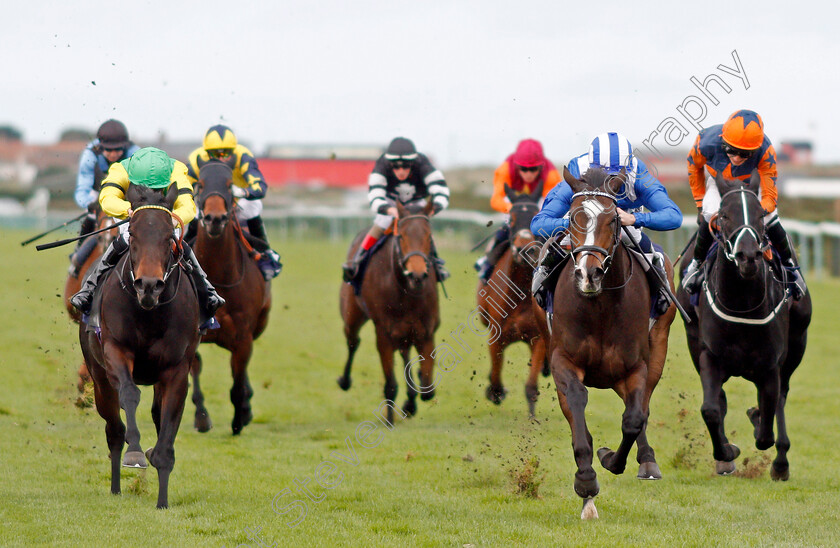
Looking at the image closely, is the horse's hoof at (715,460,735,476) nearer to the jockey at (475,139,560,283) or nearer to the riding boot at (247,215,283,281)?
the jockey at (475,139,560,283)

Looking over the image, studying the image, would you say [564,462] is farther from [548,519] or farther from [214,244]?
[214,244]

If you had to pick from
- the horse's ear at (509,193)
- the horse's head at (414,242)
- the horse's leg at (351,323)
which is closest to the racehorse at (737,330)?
the horse's head at (414,242)

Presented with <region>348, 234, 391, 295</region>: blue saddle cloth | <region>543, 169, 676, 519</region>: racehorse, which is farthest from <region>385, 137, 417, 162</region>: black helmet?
<region>543, 169, 676, 519</region>: racehorse

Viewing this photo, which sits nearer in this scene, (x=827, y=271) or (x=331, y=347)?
(x=331, y=347)

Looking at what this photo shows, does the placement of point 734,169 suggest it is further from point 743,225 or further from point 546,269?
point 546,269

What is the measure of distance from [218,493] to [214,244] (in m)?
2.42

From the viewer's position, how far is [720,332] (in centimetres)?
680

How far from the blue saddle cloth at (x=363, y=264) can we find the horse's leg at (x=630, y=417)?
4.06m

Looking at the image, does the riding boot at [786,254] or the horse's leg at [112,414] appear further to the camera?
the riding boot at [786,254]

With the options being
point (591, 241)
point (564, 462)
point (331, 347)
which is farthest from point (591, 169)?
point (331, 347)

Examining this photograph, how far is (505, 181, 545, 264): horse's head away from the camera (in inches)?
351

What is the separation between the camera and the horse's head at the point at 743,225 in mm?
6141

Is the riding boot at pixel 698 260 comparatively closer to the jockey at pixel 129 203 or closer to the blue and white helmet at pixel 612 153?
the blue and white helmet at pixel 612 153

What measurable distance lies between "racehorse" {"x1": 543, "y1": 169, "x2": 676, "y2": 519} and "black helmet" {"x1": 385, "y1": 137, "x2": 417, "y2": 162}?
150 inches
